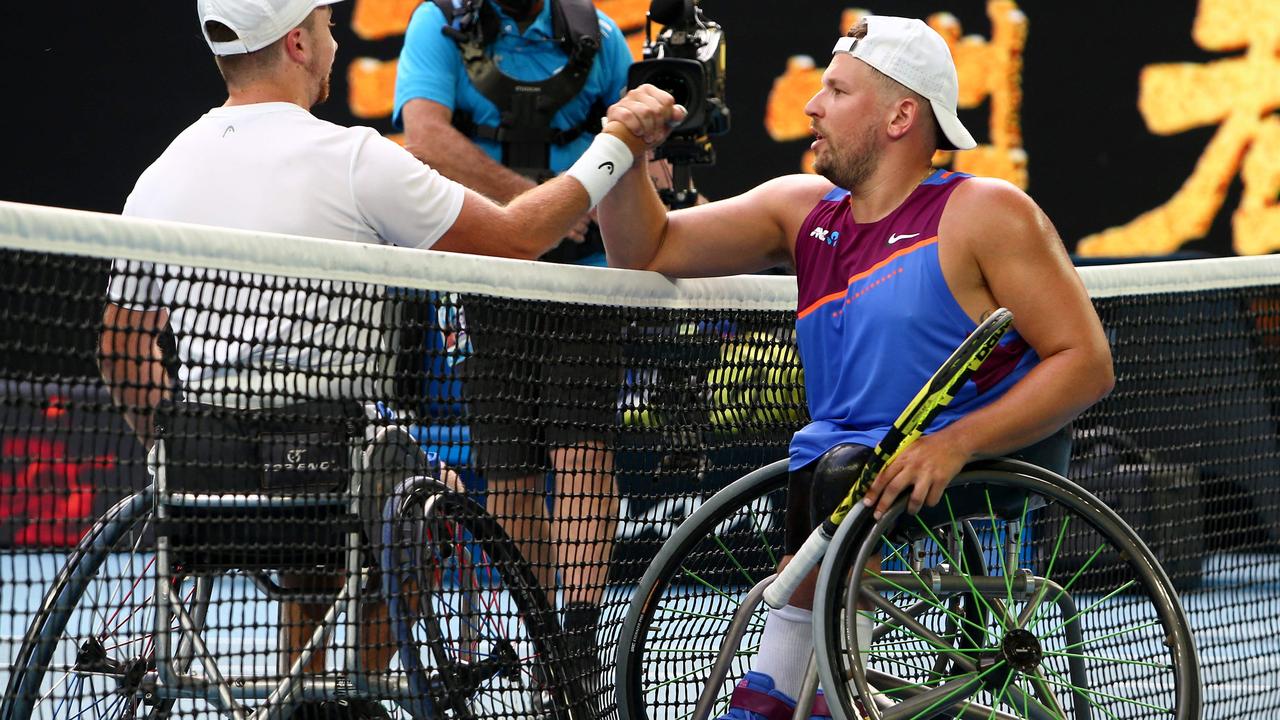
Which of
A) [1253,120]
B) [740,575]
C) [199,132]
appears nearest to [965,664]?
[740,575]

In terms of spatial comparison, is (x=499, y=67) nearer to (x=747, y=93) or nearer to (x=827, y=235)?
(x=827, y=235)

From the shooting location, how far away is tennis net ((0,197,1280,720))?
2180mm

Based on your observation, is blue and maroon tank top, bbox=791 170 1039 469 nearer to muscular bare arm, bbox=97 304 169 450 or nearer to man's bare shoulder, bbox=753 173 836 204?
man's bare shoulder, bbox=753 173 836 204

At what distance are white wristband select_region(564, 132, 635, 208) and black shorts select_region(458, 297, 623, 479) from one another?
0.88ft

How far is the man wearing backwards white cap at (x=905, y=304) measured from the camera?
2.27m

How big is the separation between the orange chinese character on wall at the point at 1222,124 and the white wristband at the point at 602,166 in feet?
15.3

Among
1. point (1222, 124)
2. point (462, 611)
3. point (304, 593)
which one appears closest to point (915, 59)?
point (462, 611)

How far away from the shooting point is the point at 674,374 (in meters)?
2.83

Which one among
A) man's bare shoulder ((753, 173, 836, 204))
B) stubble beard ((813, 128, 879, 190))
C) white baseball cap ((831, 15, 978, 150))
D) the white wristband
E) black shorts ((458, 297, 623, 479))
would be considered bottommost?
black shorts ((458, 297, 623, 479))

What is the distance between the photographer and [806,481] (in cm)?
242

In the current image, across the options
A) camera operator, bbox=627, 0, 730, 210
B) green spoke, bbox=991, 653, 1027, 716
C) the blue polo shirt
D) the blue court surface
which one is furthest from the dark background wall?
green spoke, bbox=991, 653, 1027, 716

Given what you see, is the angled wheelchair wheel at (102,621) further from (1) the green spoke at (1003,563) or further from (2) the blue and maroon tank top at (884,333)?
(1) the green spoke at (1003,563)

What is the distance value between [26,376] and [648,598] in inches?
42.3

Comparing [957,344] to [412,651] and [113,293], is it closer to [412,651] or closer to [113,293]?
[412,651]
